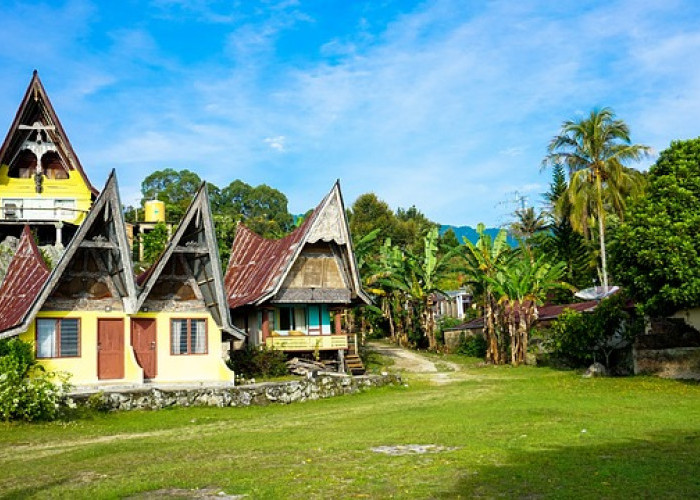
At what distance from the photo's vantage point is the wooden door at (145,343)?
84.1 ft

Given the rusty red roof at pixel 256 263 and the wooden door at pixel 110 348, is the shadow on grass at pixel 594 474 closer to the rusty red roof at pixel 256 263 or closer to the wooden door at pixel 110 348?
the wooden door at pixel 110 348

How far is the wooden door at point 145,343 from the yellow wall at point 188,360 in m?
0.13

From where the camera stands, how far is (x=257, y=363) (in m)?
29.8

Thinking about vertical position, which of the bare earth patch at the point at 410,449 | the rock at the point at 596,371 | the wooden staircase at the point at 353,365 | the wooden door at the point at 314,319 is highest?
the wooden door at the point at 314,319

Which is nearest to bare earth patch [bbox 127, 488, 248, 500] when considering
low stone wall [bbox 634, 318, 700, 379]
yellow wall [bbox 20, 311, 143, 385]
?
yellow wall [bbox 20, 311, 143, 385]

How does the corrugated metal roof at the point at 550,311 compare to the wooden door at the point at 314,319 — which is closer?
the wooden door at the point at 314,319

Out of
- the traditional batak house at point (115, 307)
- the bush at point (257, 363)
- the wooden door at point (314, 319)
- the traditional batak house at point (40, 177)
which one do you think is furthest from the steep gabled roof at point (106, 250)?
the traditional batak house at point (40, 177)

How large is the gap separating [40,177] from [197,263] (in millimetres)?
23606

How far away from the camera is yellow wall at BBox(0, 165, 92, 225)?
148ft

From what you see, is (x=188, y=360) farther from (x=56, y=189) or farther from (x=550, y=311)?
(x=550, y=311)

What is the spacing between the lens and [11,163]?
45188 millimetres

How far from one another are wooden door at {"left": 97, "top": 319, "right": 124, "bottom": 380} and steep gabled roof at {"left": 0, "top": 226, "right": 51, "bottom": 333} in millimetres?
2279

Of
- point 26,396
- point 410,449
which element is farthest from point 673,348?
point 26,396

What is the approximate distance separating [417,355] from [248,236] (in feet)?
36.9
